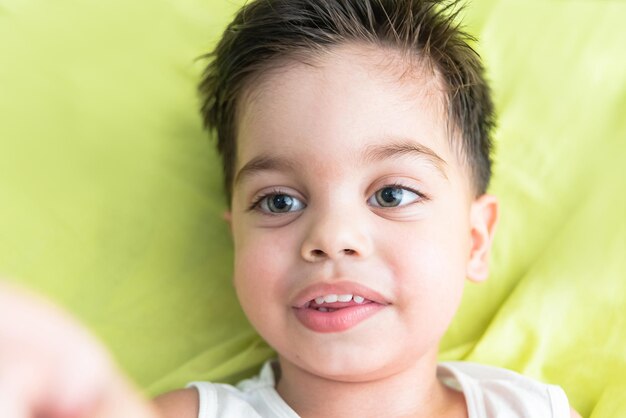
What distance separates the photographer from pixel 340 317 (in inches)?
45.9

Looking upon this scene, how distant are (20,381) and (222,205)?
37.3 inches

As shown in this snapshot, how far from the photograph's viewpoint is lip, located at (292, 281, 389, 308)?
114 centimetres

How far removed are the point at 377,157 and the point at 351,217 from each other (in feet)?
0.31

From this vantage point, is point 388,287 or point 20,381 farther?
point 388,287

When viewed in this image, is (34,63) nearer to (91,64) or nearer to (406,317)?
(91,64)

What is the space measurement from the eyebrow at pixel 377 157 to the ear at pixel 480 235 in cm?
15

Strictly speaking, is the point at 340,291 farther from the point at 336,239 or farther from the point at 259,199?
the point at 259,199

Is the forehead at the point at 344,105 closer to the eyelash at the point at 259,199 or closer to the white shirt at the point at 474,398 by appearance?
the eyelash at the point at 259,199

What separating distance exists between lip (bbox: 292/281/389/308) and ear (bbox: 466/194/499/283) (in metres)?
0.24

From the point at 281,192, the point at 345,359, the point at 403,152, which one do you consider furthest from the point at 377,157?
the point at 345,359

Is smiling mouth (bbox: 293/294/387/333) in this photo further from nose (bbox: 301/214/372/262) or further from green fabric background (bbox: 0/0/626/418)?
green fabric background (bbox: 0/0/626/418)

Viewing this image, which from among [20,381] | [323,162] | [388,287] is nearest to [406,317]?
[388,287]

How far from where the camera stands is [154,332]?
4.73 feet

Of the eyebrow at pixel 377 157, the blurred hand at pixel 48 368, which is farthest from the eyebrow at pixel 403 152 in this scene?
the blurred hand at pixel 48 368
